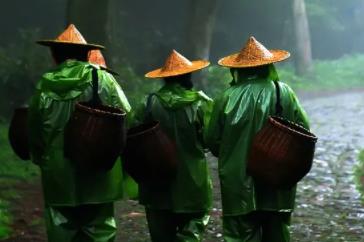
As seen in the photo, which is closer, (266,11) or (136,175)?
(136,175)

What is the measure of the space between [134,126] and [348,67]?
95.0 ft

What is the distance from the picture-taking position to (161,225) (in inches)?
221

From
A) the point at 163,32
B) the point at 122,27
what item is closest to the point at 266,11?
the point at 163,32

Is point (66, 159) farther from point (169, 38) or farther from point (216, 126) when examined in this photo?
point (169, 38)

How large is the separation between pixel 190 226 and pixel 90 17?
8701 millimetres

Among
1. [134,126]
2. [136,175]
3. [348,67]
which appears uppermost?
[134,126]

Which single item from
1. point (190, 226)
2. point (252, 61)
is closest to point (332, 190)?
point (190, 226)

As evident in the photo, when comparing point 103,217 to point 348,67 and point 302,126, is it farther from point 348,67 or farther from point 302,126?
point 348,67

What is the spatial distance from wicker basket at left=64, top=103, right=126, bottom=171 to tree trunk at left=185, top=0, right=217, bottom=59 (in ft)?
48.4

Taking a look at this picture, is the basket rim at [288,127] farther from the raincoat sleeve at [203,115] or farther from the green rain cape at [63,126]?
the green rain cape at [63,126]

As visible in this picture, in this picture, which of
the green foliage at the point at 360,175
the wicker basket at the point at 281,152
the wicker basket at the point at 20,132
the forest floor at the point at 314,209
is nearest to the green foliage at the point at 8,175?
the forest floor at the point at 314,209

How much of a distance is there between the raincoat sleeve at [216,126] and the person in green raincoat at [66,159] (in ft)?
2.40

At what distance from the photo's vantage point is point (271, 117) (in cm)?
472

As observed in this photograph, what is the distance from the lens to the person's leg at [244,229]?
5.06m
